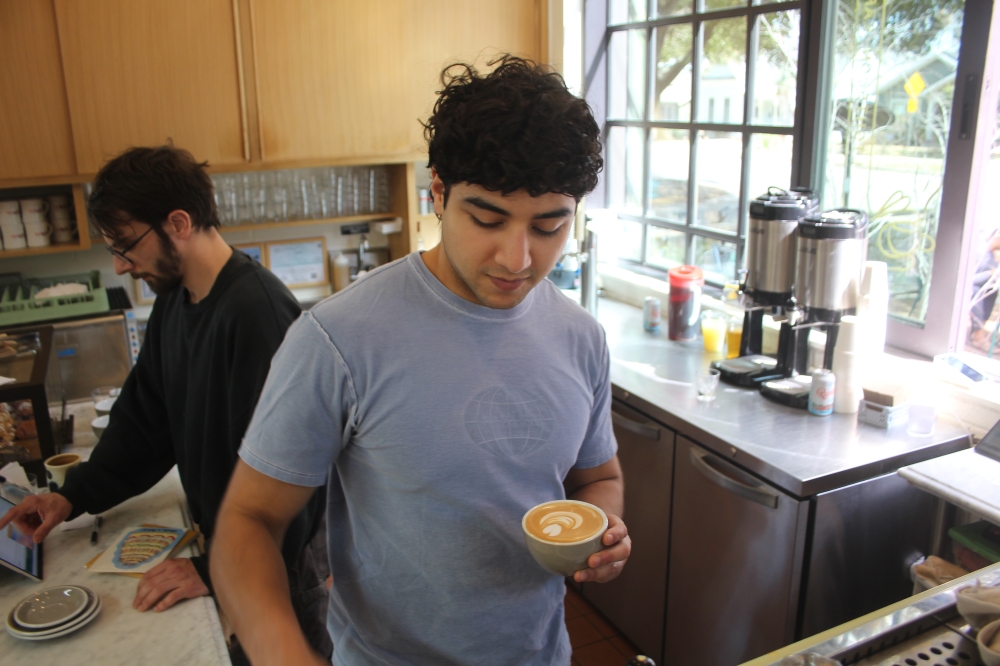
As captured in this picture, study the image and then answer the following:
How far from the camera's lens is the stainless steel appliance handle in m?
1.93

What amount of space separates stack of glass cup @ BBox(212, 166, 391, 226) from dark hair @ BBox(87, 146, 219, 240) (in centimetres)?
168

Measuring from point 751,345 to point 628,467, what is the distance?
602 mm

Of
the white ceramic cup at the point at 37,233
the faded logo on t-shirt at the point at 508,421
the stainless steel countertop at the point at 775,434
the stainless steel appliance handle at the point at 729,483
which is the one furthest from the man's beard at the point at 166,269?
the white ceramic cup at the point at 37,233

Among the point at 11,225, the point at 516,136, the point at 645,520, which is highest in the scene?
the point at 516,136

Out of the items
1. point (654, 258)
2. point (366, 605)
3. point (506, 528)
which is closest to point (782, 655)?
point (506, 528)

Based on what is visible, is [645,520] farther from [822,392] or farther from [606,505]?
[606,505]

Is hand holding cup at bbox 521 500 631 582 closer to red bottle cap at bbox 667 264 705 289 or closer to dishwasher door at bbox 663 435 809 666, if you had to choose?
dishwasher door at bbox 663 435 809 666

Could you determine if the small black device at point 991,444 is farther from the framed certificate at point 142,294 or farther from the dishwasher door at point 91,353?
the framed certificate at point 142,294

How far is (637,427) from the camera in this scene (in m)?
2.39

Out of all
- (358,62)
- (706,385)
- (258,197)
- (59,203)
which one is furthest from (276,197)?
(706,385)

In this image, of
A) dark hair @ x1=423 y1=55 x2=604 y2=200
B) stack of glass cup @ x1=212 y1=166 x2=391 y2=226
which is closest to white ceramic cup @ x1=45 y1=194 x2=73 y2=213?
stack of glass cup @ x1=212 y1=166 x2=391 y2=226

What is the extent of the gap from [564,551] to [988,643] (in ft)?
1.72

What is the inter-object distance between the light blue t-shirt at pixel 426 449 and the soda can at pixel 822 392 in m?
1.25

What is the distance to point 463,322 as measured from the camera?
1113 mm
